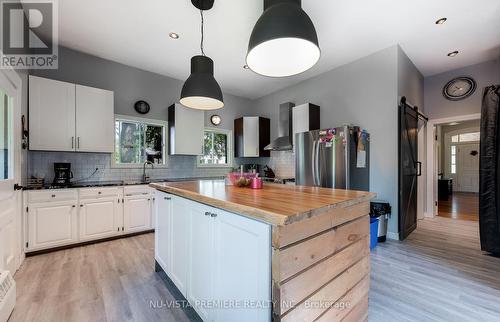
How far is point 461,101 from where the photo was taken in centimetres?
410

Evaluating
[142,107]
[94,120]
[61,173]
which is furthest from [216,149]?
[61,173]

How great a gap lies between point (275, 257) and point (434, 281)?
2.26 m

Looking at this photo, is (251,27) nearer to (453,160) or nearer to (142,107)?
(142,107)

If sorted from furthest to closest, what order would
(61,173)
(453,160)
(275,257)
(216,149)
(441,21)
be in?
(453,160)
(216,149)
(61,173)
(441,21)
(275,257)

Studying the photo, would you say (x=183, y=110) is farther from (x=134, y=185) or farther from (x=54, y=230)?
(x=54, y=230)

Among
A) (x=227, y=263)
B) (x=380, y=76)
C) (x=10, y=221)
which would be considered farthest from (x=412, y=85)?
(x=10, y=221)

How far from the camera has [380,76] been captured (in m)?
3.45

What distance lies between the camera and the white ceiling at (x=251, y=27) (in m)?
2.49

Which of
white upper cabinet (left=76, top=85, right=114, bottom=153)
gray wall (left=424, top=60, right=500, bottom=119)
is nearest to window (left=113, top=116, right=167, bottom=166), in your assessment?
white upper cabinet (left=76, top=85, right=114, bottom=153)

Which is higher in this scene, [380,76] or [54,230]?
[380,76]

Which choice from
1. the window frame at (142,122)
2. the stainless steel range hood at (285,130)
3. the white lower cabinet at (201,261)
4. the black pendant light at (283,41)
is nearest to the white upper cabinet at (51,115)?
the window frame at (142,122)

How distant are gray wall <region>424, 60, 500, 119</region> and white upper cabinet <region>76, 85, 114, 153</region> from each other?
6.10 meters

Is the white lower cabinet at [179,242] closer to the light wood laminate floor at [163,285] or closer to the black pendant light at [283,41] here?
the light wood laminate floor at [163,285]

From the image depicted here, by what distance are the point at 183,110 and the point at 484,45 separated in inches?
199
